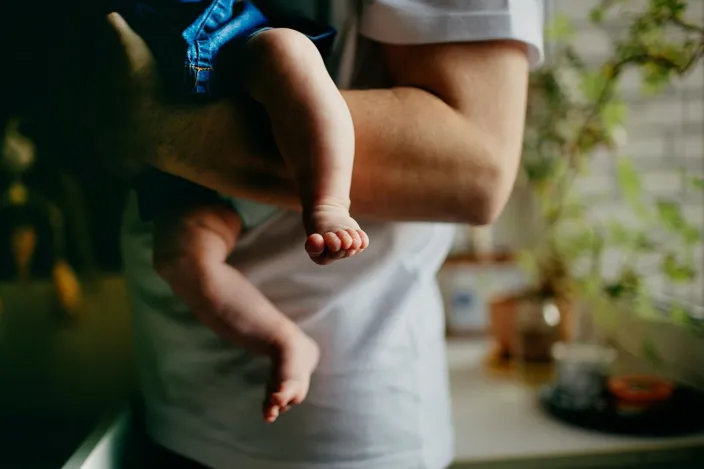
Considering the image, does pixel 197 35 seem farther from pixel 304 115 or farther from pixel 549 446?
pixel 549 446

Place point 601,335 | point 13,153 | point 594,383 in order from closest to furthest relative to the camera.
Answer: point 13,153 < point 594,383 < point 601,335

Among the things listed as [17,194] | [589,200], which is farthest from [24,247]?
[589,200]

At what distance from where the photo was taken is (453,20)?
1.18 ft

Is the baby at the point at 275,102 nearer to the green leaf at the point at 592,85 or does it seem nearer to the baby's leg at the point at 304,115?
the baby's leg at the point at 304,115

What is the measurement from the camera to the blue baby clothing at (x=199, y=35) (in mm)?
319

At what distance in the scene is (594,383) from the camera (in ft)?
2.59

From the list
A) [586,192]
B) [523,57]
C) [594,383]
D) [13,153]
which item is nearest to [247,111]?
[523,57]

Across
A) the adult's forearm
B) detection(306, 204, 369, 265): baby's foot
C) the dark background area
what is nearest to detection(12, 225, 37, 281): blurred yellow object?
the dark background area

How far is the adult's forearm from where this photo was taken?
347 millimetres

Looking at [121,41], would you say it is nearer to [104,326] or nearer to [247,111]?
[247,111]

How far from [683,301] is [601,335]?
19 cm

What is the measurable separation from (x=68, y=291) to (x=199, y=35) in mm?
361

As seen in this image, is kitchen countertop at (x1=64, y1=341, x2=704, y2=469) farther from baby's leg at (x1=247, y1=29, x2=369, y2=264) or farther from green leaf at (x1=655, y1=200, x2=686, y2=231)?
baby's leg at (x1=247, y1=29, x2=369, y2=264)

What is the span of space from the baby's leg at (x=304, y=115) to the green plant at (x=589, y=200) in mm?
505
